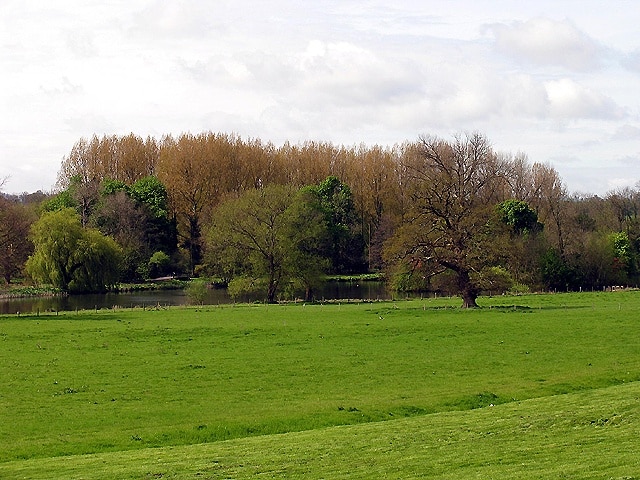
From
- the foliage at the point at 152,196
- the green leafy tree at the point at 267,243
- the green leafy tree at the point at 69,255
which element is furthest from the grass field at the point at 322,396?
the foliage at the point at 152,196

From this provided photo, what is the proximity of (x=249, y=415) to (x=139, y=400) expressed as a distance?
14.3 feet

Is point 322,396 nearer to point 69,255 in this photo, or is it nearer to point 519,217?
point 69,255

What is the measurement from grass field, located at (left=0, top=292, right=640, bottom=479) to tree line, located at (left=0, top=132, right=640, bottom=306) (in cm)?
1004

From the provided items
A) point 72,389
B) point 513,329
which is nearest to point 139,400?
point 72,389

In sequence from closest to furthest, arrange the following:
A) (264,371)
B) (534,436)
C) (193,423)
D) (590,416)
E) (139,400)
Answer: (534,436), (590,416), (193,423), (139,400), (264,371)

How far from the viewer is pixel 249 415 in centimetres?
2591

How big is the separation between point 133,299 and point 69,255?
392 inches

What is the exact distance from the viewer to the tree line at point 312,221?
61031 millimetres

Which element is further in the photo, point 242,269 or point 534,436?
point 242,269

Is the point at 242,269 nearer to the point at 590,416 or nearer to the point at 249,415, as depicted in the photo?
the point at 249,415

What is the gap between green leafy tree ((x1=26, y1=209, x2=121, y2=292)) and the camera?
3388 inches

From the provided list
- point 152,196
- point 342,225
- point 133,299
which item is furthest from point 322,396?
point 152,196

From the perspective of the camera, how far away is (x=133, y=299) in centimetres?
8269

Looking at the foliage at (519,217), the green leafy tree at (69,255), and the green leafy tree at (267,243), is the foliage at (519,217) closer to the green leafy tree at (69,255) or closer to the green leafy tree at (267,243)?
the green leafy tree at (267,243)
